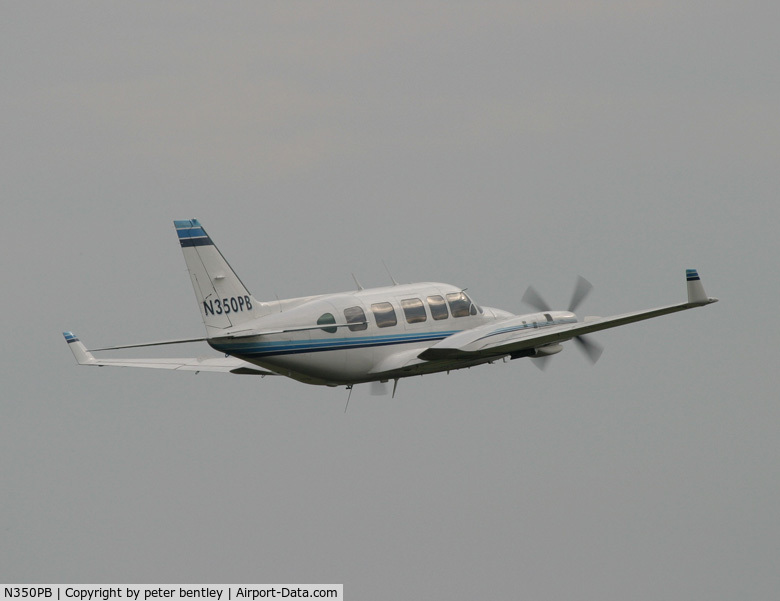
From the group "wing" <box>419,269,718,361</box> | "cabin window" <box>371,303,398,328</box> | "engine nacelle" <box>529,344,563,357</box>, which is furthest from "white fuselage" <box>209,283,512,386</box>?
"engine nacelle" <box>529,344,563,357</box>

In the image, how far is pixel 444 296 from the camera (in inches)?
2643

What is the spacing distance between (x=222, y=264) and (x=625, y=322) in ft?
51.6

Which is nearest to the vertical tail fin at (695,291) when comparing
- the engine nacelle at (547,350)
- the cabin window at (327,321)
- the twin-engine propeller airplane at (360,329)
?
the twin-engine propeller airplane at (360,329)

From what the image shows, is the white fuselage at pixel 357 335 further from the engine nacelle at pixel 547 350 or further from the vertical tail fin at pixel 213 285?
the engine nacelle at pixel 547 350

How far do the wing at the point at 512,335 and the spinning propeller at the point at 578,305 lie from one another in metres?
2.32

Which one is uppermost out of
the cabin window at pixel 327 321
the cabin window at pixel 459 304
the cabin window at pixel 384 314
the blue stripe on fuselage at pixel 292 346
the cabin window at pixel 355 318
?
the cabin window at pixel 459 304

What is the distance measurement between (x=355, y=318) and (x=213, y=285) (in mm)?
5480

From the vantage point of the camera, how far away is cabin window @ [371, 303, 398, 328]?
64.2m

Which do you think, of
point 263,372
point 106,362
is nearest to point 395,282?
point 263,372

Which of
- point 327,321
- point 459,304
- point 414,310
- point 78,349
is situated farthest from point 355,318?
point 78,349

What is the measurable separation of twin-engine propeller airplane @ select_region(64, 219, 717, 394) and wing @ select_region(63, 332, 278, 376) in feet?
0.26

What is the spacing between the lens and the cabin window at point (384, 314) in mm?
64188

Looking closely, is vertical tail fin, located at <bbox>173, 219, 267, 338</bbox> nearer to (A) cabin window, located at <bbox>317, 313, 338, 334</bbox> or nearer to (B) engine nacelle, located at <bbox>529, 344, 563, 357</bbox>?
(A) cabin window, located at <bbox>317, 313, 338, 334</bbox>

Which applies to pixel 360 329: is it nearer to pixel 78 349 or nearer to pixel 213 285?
pixel 213 285
